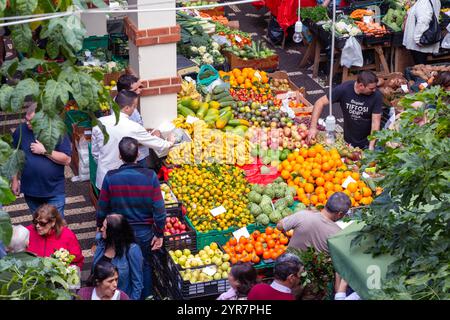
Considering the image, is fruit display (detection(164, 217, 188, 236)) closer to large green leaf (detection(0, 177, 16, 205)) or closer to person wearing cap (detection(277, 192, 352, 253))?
person wearing cap (detection(277, 192, 352, 253))

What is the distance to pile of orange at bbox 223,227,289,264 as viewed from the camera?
26.3 ft

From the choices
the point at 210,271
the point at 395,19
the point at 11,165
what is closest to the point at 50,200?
the point at 210,271

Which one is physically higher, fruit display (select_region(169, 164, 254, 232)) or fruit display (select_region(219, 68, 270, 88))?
fruit display (select_region(219, 68, 270, 88))

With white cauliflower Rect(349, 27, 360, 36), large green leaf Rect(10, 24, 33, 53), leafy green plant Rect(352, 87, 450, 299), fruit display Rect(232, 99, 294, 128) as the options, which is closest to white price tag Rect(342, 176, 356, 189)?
fruit display Rect(232, 99, 294, 128)

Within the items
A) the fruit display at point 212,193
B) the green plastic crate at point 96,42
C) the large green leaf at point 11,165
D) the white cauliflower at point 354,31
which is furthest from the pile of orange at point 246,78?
the large green leaf at point 11,165

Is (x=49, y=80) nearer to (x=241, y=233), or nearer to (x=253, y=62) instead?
(x=241, y=233)

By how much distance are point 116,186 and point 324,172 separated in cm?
251

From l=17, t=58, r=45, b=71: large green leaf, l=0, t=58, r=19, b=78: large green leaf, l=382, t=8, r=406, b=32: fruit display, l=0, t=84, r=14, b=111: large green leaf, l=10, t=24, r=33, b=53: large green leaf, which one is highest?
l=10, t=24, r=33, b=53: large green leaf

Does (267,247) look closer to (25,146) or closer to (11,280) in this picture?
(25,146)

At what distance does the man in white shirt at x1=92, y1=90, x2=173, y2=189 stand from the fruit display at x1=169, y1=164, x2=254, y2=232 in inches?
23.3

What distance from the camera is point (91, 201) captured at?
10062mm

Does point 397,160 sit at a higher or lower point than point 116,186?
higher

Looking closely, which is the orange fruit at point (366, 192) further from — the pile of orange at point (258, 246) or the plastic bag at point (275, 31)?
the plastic bag at point (275, 31)
